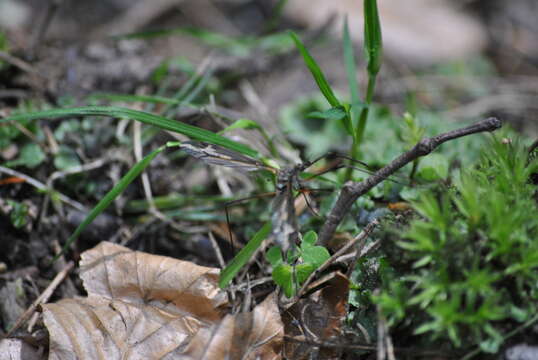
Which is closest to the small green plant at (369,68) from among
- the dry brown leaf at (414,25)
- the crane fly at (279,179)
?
the crane fly at (279,179)

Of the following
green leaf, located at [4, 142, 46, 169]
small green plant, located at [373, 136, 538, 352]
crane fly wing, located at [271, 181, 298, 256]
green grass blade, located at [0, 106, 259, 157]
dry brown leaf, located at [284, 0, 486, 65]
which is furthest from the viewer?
dry brown leaf, located at [284, 0, 486, 65]

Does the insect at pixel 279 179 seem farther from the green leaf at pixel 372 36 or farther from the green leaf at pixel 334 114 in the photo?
the green leaf at pixel 372 36

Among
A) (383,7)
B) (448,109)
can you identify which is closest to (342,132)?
(448,109)

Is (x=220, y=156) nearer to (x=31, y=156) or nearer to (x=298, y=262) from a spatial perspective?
(x=298, y=262)

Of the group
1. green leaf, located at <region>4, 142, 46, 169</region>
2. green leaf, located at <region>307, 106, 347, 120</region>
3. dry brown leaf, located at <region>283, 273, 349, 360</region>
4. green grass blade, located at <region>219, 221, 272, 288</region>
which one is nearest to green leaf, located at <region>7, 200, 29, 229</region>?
green leaf, located at <region>4, 142, 46, 169</region>

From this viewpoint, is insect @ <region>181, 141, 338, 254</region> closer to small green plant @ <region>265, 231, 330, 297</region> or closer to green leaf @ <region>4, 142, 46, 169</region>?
small green plant @ <region>265, 231, 330, 297</region>

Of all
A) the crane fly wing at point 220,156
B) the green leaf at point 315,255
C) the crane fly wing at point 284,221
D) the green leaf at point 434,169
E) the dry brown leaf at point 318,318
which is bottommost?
the dry brown leaf at point 318,318
